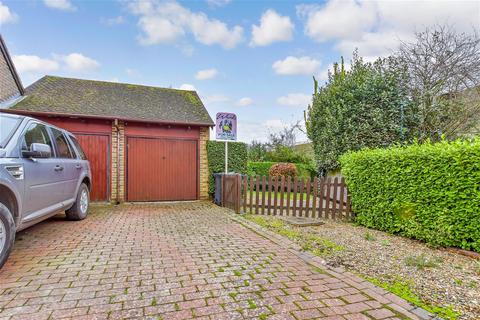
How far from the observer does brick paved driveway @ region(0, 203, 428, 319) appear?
2072 mm

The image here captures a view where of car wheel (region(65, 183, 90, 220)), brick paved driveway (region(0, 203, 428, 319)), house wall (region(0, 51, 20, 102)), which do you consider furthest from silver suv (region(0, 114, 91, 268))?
house wall (region(0, 51, 20, 102))

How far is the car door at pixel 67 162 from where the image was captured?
14.6ft

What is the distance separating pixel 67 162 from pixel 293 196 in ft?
15.7

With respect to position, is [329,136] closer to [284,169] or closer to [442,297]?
[284,169]

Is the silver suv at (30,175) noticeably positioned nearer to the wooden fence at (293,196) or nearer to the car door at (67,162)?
the car door at (67,162)

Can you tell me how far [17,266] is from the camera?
291 centimetres

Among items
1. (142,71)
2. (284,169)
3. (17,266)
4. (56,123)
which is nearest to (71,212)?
(17,266)

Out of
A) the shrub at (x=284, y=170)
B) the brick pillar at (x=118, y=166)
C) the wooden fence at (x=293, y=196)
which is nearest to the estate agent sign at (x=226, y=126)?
the wooden fence at (x=293, y=196)

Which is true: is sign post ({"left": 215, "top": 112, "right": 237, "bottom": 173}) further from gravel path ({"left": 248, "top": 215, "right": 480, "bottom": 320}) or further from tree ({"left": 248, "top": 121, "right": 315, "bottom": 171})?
tree ({"left": 248, "top": 121, "right": 315, "bottom": 171})

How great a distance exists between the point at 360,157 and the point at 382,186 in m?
0.86

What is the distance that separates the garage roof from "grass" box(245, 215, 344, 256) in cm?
427

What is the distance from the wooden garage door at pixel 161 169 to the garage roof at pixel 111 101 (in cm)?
78

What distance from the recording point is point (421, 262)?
10.7 ft

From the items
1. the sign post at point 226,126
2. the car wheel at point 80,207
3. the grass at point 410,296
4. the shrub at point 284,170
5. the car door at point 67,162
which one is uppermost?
the sign post at point 226,126
